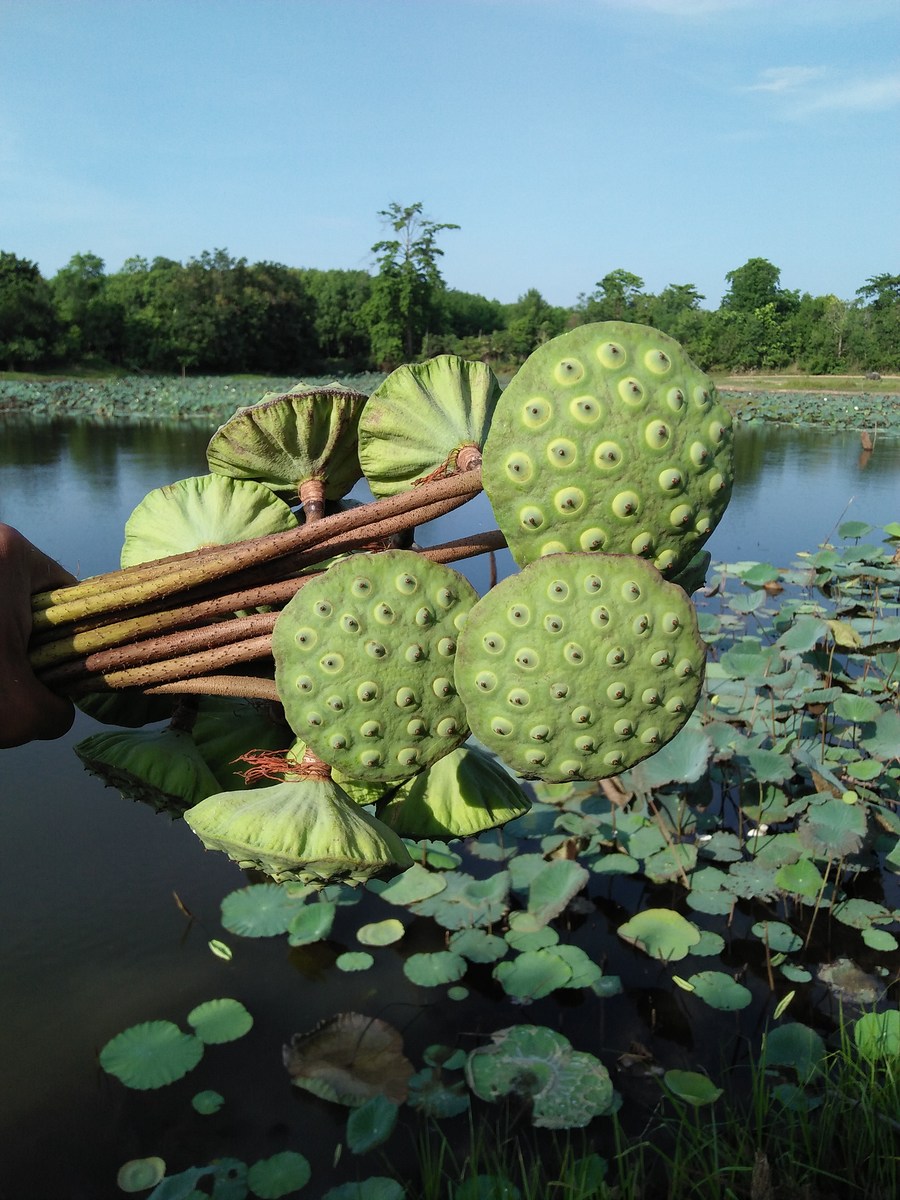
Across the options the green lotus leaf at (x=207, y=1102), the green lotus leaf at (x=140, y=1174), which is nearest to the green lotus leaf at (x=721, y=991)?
the green lotus leaf at (x=207, y=1102)

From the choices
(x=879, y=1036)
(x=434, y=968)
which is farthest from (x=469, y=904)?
(x=879, y=1036)

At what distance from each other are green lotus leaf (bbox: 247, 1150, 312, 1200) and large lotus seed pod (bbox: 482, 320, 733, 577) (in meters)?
2.32

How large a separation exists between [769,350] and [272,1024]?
3980 centimetres

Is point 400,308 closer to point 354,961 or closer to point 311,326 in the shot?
point 311,326

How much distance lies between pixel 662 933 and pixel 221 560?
8.90ft

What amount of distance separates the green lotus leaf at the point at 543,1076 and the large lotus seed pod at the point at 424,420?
2264 millimetres

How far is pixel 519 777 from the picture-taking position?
0.59 meters

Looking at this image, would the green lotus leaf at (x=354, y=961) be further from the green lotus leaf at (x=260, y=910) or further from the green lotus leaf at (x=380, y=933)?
the green lotus leaf at (x=260, y=910)

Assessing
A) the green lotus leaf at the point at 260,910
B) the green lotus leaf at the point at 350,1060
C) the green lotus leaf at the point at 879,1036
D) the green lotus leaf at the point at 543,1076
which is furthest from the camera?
the green lotus leaf at the point at 260,910

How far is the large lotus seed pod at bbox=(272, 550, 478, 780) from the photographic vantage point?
0.48m

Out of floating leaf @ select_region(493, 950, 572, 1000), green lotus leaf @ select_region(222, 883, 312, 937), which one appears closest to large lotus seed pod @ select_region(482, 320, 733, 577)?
floating leaf @ select_region(493, 950, 572, 1000)

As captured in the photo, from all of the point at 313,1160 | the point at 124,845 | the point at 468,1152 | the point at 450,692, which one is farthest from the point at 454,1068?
the point at 450,692

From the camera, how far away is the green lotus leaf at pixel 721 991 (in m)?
2.68

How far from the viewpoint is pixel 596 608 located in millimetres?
445
